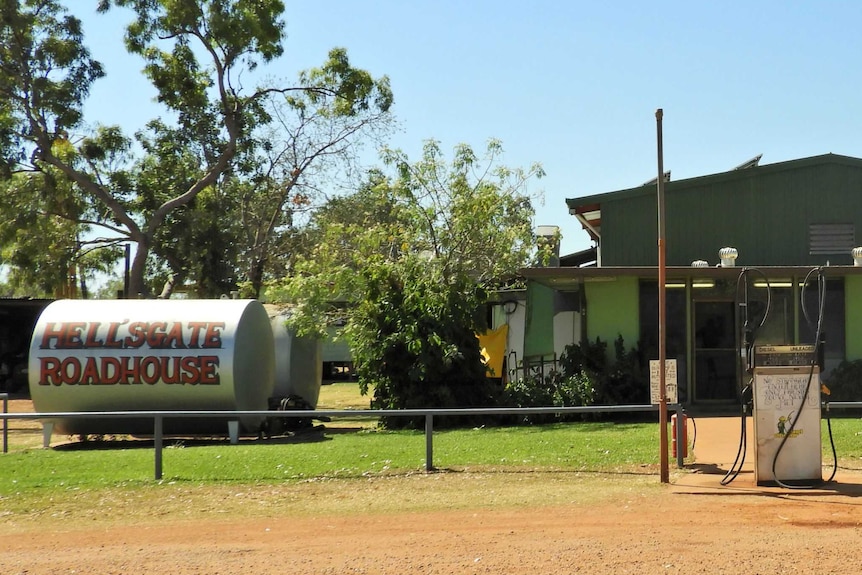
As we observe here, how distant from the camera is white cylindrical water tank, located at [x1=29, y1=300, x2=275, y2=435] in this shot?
18.6 m

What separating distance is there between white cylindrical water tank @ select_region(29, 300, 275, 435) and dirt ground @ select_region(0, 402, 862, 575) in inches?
331

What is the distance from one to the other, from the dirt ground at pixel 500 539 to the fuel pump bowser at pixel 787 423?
14.3 inches

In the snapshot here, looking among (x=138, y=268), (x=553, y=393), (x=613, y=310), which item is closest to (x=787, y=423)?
(x=553, y=393)

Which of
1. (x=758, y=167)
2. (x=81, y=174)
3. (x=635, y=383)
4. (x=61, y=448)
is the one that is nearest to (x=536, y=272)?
(x=635, y=383)

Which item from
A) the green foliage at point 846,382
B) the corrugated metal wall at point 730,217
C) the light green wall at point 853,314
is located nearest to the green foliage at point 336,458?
the green foliage at point 846,382

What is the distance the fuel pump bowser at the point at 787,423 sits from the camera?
1120cm

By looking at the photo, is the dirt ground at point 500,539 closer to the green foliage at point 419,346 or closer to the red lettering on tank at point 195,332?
the red lettering on tank at point 195,332

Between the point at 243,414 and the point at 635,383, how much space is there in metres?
10.3

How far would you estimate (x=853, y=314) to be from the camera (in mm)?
21938

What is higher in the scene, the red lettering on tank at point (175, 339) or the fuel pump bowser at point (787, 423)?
the red lettering on tank at point (175, 339)

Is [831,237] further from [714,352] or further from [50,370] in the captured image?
[50,370]

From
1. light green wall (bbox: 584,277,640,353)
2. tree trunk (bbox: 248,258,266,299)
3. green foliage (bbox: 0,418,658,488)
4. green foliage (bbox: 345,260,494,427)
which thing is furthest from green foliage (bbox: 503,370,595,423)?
tree trunk (bbox: 248,258,266,299)

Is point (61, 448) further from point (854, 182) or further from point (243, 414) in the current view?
point (854, 182)

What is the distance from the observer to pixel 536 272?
20.4 metres
